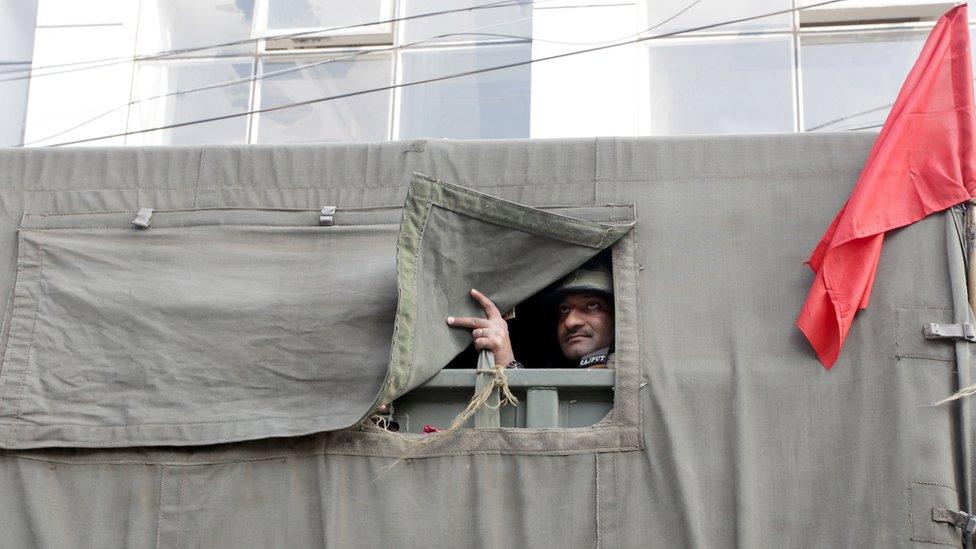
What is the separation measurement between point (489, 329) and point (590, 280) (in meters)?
0.48

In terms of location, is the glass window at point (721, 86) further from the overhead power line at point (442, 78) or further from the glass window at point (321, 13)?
the glass window at point (321, 13)

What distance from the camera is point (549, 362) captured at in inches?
200

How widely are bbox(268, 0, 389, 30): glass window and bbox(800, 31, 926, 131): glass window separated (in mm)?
3229

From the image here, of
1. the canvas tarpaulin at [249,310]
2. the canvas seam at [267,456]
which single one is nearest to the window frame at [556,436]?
the canvas seam at [267,456]

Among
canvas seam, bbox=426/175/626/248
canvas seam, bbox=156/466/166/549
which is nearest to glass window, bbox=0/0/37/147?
canvas seam, bbox=156/466/166/549

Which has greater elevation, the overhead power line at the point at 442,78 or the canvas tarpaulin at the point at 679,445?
the overhead power line at the point at 442,78

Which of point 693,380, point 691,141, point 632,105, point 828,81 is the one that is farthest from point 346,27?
point 693,380

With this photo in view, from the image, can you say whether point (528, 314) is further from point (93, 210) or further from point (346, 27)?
point (346, 27)

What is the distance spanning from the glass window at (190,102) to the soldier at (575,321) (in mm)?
4329

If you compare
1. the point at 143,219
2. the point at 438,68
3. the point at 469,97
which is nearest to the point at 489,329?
the point at 143,219

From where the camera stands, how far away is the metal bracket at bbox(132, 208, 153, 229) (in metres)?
4.50

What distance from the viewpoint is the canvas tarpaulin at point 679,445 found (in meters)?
3.79

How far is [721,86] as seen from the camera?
788cm

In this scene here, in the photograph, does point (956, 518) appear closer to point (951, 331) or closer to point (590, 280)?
point (951, 331)
